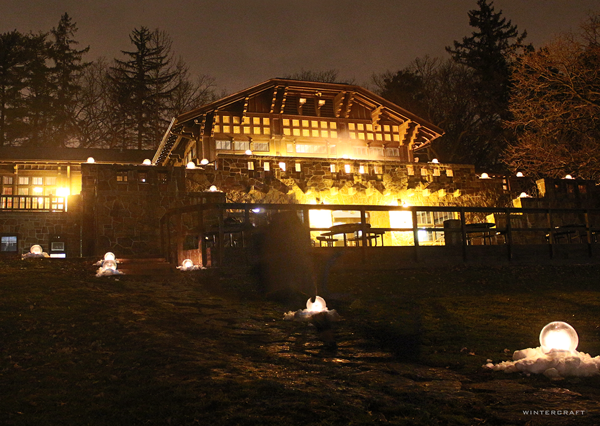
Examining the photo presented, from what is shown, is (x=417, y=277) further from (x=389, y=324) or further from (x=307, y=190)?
(x=307, y=190)

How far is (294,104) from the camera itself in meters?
24.4

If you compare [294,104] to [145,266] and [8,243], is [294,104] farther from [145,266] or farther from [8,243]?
[145,266]

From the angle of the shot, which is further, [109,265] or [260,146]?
[260,146]

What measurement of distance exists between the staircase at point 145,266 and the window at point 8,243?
8.29m

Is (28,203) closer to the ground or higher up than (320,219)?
higher up

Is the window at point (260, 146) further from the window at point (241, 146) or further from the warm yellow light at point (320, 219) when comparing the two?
the warm yellow light at point (320, 219)

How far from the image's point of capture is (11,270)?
1058 centimetres

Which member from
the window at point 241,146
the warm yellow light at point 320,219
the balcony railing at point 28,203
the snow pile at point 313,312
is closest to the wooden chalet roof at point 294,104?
the window at point 241,146

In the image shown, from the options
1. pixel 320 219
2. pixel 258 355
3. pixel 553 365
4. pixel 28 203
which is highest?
pixel 28 203

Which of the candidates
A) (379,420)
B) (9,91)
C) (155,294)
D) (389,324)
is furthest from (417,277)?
(9,91)

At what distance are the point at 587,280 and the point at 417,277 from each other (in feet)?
13.9

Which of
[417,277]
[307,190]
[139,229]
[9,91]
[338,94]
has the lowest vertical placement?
[417,277]

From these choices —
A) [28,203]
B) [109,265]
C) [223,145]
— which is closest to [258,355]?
[109,265]

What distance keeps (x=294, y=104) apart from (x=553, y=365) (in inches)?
791
